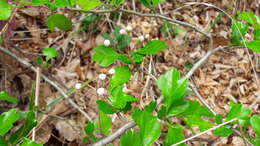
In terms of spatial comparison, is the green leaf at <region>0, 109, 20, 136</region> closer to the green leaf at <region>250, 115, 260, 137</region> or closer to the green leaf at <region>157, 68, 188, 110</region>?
the green leaf at <region>157, 68, 188, 110</region>

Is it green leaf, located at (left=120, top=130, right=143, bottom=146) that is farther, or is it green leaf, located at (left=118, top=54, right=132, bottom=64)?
green leaf, located at (left=118, top=54, right=132, bottom=64)

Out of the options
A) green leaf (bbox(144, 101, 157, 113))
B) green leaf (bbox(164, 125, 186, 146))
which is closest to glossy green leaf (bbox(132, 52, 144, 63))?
green leaf (bbox(144, 101, 157, 113))

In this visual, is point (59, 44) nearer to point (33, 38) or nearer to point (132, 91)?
point (33, 38)

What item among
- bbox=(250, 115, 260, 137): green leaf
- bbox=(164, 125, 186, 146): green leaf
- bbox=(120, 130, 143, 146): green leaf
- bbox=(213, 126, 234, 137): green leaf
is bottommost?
bbox=(213, 126, 234, 137): green leaf

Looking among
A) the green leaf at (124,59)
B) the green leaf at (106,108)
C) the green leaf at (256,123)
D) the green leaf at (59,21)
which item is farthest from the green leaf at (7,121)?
the green leaf at (256,123)

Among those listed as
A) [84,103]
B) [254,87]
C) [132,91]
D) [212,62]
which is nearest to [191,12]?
[212,62]

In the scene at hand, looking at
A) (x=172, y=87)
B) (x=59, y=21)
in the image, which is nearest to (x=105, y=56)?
(x=172, y=87)

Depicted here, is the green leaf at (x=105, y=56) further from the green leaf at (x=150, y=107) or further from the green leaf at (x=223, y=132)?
the green leaf at (x=223, y=132)
